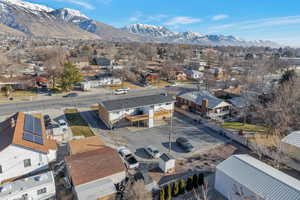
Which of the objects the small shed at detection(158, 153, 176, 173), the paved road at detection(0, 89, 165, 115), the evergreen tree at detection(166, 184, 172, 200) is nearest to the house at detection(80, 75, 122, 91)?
the paved road at detection(0, 89, 165, 115)

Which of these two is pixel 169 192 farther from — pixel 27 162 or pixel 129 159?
pixel 27 162

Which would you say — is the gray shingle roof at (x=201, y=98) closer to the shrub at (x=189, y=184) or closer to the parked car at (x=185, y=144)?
the parked car at (x=185, y=144)

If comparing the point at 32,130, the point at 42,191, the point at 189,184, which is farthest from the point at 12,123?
the point at 189,184

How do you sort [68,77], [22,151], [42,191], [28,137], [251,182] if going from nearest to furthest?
[251,182], [42,191], [22,151], [28,137], [68,77]

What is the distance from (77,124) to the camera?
31.0 meters

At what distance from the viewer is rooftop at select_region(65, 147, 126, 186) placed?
54.1ft

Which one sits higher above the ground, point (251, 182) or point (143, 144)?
point (251, 182)

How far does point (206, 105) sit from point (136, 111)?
1387cm

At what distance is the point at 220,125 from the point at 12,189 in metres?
29.0

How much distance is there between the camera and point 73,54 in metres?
101

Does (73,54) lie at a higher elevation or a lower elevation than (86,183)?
higher

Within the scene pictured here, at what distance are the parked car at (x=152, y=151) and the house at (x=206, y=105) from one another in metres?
16.0

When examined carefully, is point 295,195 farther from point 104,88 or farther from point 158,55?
point 158,55

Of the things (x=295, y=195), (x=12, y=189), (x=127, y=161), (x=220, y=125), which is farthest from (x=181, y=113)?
(x=12, y=189)
